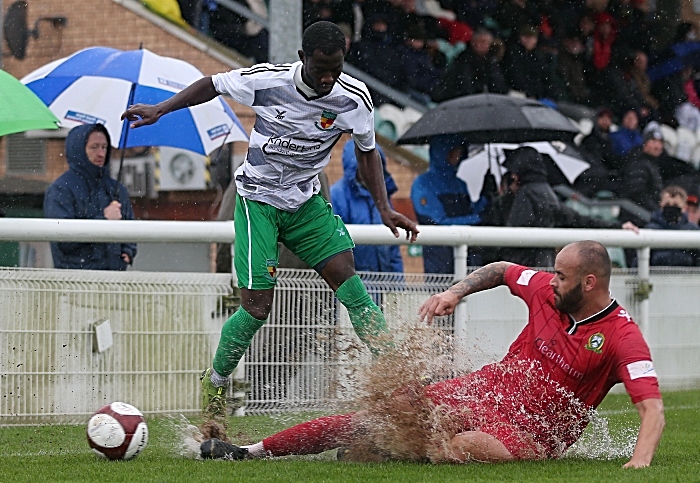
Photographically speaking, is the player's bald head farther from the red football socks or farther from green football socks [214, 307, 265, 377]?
green football socks [214, 307, 265, 377]

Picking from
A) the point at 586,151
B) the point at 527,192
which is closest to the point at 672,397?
the point at 527,192

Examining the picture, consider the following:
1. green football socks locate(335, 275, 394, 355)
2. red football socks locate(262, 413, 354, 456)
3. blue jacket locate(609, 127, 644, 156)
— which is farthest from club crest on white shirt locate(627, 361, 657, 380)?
blue jacket locate(609, 127, 644, 156)

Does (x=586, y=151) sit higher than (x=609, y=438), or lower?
higher

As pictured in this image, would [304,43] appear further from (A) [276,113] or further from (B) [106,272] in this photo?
(B) [106,272]

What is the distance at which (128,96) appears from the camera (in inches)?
412

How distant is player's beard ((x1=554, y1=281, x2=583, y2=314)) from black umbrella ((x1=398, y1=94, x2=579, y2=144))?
5.86 meters

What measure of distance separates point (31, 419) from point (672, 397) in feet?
18.5

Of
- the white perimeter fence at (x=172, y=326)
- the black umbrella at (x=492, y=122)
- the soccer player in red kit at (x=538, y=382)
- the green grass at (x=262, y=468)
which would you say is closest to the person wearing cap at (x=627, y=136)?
the black umbrella at (x=492, y=122)

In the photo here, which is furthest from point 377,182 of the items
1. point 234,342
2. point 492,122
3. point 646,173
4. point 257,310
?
point 646,173

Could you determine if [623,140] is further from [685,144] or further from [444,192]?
[444,192]

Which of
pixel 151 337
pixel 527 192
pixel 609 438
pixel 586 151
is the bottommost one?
pixel 609 438

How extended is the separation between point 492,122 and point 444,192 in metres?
0.91

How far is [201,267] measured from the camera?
373 inches

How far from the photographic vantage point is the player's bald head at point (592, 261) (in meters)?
6.18
